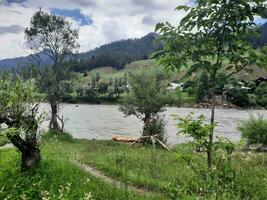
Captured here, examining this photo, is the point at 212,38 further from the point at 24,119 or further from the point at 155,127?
the point at 155,127

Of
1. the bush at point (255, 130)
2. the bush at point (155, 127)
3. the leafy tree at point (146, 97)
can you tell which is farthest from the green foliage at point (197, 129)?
the leafy tree at point (146, 97)

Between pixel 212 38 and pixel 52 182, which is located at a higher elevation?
pixel 212 38

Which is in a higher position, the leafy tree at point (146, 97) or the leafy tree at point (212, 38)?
the leafy tree at point (212, 38)

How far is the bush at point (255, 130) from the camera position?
39.8 metres

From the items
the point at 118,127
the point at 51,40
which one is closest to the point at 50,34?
the point at 51,40

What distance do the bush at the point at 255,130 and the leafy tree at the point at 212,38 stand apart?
30.2 metres

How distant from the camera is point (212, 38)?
439 inches

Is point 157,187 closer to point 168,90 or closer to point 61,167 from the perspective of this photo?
point 61,167

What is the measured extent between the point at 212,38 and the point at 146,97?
36.4m

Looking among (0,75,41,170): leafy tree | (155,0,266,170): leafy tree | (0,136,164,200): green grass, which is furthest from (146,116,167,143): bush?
(155,0,266,170): leafy tree

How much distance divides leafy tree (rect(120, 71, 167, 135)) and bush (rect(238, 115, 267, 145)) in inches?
400

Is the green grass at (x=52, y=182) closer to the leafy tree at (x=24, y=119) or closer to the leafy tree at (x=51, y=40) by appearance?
the leafy tree at (x=24, y=119)

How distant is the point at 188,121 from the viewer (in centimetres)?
988

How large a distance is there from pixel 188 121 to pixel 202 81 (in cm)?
213
